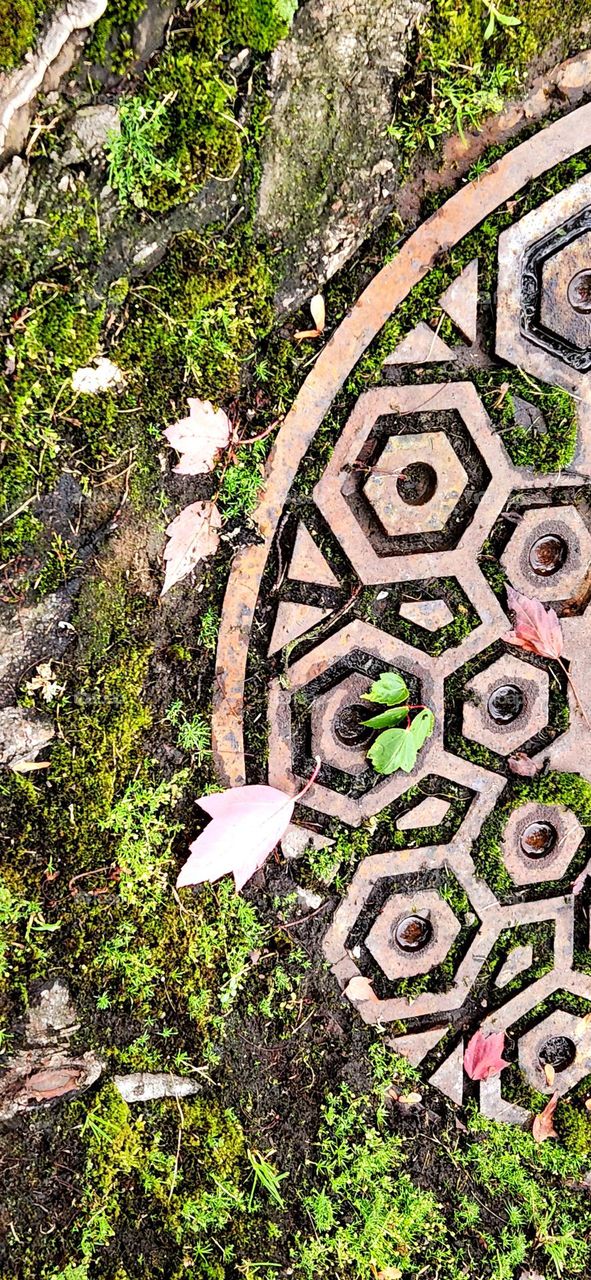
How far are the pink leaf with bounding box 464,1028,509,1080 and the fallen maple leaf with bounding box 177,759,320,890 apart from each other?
0.77 meters

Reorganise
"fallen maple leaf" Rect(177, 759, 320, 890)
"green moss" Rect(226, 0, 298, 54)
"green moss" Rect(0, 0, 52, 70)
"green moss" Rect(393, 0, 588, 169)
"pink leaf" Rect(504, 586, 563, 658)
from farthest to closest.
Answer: "pink leaf" Rect(504, 586, 563, 658) < "fallen maple leaf" Rect(177, 759, 320, 890) < "green moss" Rect(393, 0, 588, 169) < "green moss" Rect(226, 0, 298, 54) < "green moss" Rect(0, 0, 52, 70)

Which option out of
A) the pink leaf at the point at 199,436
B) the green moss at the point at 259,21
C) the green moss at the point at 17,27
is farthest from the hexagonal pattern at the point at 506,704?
the green moss at the point at 17,27

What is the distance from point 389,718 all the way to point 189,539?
0.61 metres

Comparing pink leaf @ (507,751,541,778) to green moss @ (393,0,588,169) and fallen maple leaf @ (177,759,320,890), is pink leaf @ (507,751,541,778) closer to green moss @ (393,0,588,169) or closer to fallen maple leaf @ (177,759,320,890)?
fallen maple leaf @ (177,759,320,890)

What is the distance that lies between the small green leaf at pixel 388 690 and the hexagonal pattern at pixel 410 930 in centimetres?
50

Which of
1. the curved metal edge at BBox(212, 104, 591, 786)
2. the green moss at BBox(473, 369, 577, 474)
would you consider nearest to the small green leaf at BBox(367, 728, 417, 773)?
the curved metal edge at BBox(212, 104, 591, 786)

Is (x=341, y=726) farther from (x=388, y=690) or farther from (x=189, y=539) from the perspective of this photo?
(x=189, y=539)

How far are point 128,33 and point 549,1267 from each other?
119 inches

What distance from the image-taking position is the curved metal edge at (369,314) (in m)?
1.83

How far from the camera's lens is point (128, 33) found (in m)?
1.57

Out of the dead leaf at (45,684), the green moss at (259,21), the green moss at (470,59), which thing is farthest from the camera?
the dead leaf at (45,684)

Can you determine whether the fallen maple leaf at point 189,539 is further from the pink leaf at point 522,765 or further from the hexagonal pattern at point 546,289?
the pink leaf at point 522,765

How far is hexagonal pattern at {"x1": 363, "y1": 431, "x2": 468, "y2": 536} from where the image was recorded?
1.92m

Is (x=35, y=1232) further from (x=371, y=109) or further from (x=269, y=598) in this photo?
(x=371, y=109)
